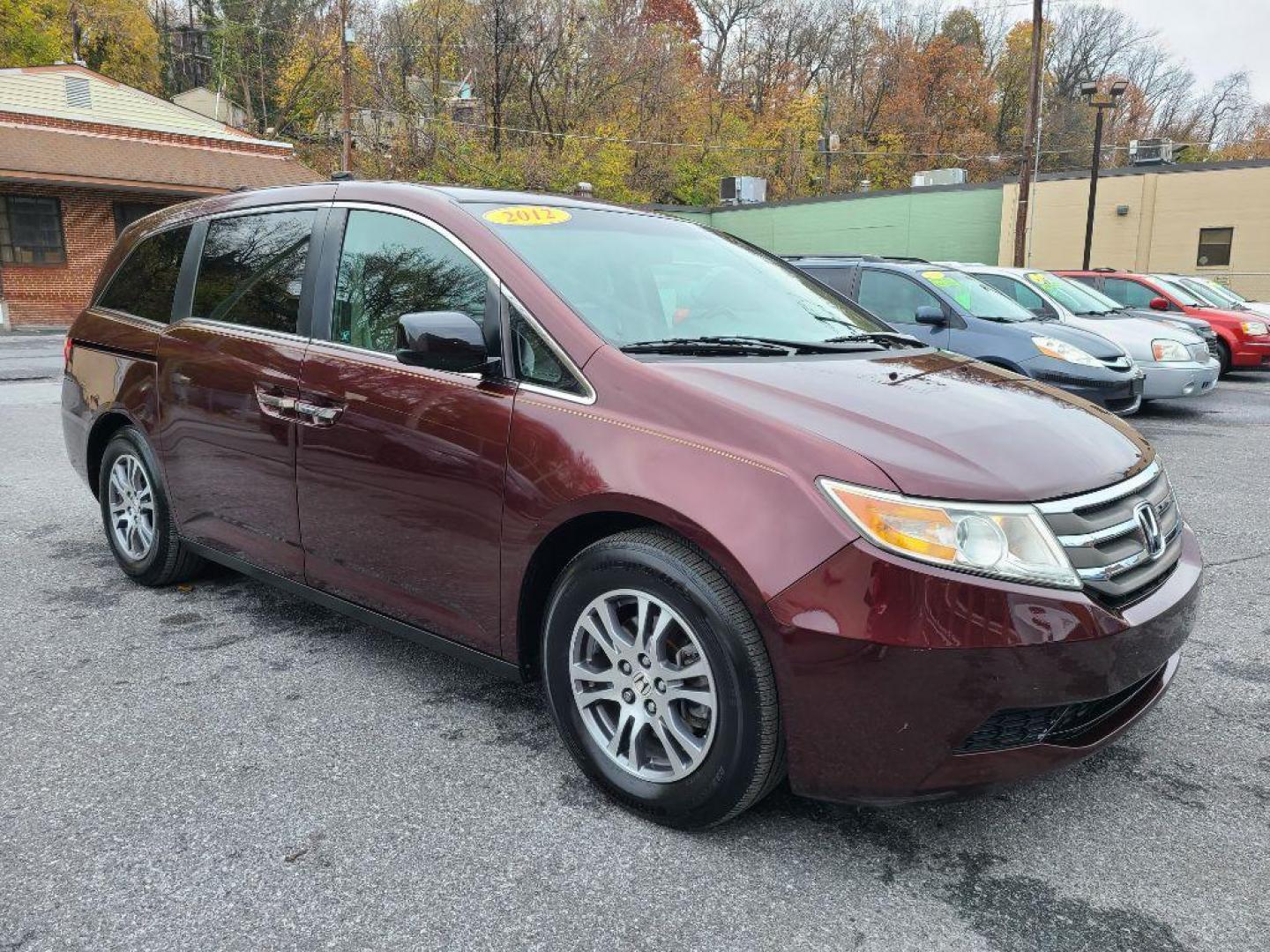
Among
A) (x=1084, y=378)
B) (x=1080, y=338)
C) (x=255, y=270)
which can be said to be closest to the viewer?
(x=255, y=270)

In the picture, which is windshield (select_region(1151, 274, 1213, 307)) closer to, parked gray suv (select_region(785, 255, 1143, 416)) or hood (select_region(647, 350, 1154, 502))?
parked gray suv (select_region(785, 255, 1143, 416))

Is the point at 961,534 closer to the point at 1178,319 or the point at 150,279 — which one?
the point at 150,279

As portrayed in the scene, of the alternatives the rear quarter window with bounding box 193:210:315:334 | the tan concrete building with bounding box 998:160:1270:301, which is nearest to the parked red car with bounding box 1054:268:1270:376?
the tan concrete building with bounding box 998:160:1270:301

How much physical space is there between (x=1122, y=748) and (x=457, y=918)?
2046 millimetres

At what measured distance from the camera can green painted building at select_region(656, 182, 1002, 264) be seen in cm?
3045

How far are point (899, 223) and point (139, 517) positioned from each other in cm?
3016

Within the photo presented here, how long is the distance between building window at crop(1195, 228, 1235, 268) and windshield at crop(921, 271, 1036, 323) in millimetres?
21928

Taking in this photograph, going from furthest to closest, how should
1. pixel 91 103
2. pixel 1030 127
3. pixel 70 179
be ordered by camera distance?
pixel 91 103
pixel 70 179
pixel 1030 127

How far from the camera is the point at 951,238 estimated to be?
30953 millimetres

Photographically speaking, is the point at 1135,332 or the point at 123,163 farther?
the point at 123,163

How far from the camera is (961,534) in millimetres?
2164

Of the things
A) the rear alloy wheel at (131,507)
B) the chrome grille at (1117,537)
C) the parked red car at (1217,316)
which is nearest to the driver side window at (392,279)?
the rear alloy wheel at (131,507)

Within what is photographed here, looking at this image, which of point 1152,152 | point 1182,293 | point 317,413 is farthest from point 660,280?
point 1152,152

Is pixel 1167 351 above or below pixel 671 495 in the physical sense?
below
